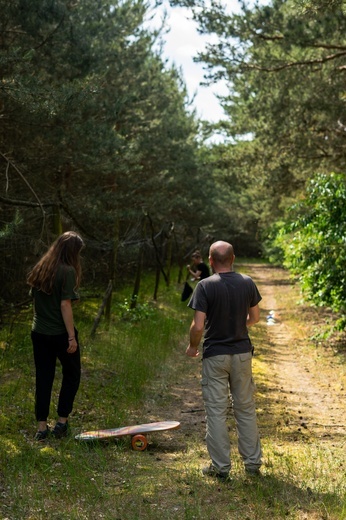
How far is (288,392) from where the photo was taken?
9.45m

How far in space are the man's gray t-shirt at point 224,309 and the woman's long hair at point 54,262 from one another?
1456mm

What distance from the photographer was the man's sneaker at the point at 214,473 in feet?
17.1

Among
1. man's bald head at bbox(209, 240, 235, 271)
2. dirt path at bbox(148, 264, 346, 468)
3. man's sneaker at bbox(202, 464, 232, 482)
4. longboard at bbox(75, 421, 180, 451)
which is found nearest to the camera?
man's sneaker at bbox(202, 464, 232, 482)

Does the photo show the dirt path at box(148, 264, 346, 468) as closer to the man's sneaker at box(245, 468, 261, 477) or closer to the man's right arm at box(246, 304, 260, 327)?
the man's sneaker at box(245, 468, 261, 477)

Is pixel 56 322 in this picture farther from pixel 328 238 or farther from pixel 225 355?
pixel 328 238

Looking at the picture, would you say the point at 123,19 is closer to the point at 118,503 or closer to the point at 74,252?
the point at 74,252

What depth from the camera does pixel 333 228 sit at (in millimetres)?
11523

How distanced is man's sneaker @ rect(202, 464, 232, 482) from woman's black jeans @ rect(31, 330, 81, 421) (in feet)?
5.39

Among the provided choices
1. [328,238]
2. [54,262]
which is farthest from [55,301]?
[328,238]

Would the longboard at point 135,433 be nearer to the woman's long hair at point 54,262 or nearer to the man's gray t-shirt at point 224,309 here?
the man's gray t-shirt at point 224,309

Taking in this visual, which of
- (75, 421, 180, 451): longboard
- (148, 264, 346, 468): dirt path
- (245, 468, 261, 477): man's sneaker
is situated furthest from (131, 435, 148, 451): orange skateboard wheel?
(245, 468, 261, 477): man's sneaker

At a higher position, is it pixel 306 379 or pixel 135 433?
pixel 135 433

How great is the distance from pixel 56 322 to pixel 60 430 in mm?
1078

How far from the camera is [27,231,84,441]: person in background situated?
613 cm
